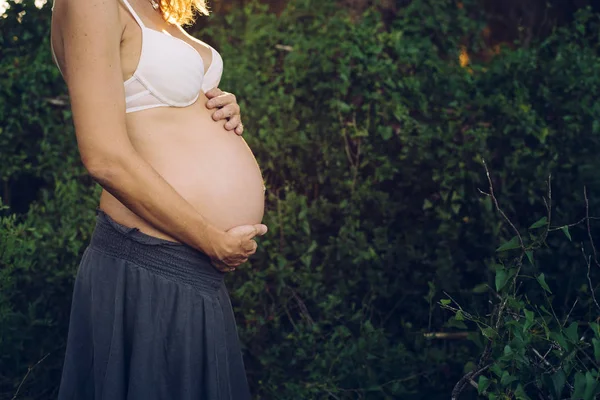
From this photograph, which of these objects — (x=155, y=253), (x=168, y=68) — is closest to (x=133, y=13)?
(x=168, y=68)

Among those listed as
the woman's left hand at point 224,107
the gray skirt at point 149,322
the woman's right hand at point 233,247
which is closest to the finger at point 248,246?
the woman's right hand at point 233,247

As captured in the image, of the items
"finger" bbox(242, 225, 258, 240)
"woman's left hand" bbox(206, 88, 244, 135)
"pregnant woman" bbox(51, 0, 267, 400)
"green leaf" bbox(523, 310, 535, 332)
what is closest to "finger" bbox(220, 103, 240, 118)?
"woman's left hand" bbox(206, 88, 244, 135)

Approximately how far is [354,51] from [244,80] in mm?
595

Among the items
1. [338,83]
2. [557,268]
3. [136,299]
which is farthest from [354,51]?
[136,299]

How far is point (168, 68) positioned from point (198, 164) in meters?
0.29

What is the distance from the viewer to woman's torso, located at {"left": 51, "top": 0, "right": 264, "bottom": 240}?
1988 mm

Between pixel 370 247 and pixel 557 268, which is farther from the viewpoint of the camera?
pixel 370 247

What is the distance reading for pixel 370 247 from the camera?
364cm

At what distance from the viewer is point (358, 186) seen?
148 inches

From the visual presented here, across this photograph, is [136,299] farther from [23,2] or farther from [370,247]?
[23,2]

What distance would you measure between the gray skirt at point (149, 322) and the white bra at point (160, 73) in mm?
354

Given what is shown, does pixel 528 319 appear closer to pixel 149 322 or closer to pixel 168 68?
pixel 149 322

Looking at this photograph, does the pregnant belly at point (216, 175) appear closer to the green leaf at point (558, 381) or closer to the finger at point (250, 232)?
the finger at point (250, 232)

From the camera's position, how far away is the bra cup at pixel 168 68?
194cm
